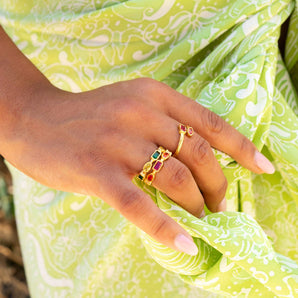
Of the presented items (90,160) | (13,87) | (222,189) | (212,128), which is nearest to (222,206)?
(222,189)

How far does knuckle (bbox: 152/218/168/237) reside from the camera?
685 millimetres

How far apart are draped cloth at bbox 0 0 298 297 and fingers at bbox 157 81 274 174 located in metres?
0.02

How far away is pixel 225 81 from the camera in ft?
2.55

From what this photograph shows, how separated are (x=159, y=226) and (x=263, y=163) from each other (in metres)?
0.23

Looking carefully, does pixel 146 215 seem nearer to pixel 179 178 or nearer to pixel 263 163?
pixel 179 178

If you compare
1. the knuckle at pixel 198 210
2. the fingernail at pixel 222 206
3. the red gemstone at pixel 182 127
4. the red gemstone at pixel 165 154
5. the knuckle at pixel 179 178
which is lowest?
the fingernail at pixel 222 206

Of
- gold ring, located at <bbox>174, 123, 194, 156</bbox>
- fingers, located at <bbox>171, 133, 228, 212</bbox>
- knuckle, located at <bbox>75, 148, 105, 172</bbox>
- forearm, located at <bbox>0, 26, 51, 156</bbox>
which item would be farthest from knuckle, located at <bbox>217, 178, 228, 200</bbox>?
forearm, located at <bbox>0, 26, 51, 156</bbox>

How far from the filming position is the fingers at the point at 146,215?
68cm

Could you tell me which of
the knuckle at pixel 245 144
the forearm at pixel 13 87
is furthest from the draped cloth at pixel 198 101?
the forearm at pixel 13 87

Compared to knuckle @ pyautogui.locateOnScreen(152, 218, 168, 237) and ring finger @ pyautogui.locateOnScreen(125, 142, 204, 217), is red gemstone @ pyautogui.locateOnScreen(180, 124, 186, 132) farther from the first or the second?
knuckle @ pyautogui.locateOnScreen(152, 218, 168, 237)

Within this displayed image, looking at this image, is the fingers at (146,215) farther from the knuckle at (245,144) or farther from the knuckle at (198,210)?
the knuckle at (245,144)

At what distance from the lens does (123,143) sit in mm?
713

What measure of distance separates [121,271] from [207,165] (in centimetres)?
33

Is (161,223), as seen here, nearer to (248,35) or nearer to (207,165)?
(207,165)
